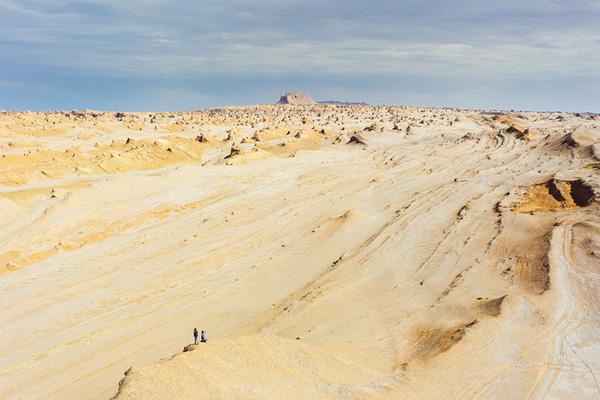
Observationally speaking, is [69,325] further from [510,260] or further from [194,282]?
[510,260]

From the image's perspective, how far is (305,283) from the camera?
1686 cm

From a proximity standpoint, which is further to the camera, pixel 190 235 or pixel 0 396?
pixel 190 235

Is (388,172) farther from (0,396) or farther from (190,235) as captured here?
(0,396)

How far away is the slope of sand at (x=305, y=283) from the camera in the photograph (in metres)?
10.1

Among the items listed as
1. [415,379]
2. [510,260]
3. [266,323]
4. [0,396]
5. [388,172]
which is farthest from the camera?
[388,172]

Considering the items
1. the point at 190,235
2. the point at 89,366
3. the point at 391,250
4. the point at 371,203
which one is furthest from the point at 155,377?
the point at 371,203

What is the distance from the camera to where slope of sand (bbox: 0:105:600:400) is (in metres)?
10.1

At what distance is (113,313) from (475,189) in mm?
20443

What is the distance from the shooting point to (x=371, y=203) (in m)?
26.2

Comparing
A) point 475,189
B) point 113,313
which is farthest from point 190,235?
point 475,189

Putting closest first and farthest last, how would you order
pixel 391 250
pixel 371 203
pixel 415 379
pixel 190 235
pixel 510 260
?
pixel 415 379
pixel 510 260
pixel 391 250
pixel 190 235
pixel 371 203

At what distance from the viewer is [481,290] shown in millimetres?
14875

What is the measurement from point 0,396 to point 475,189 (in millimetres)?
23906

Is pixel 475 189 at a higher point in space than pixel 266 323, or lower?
higher
